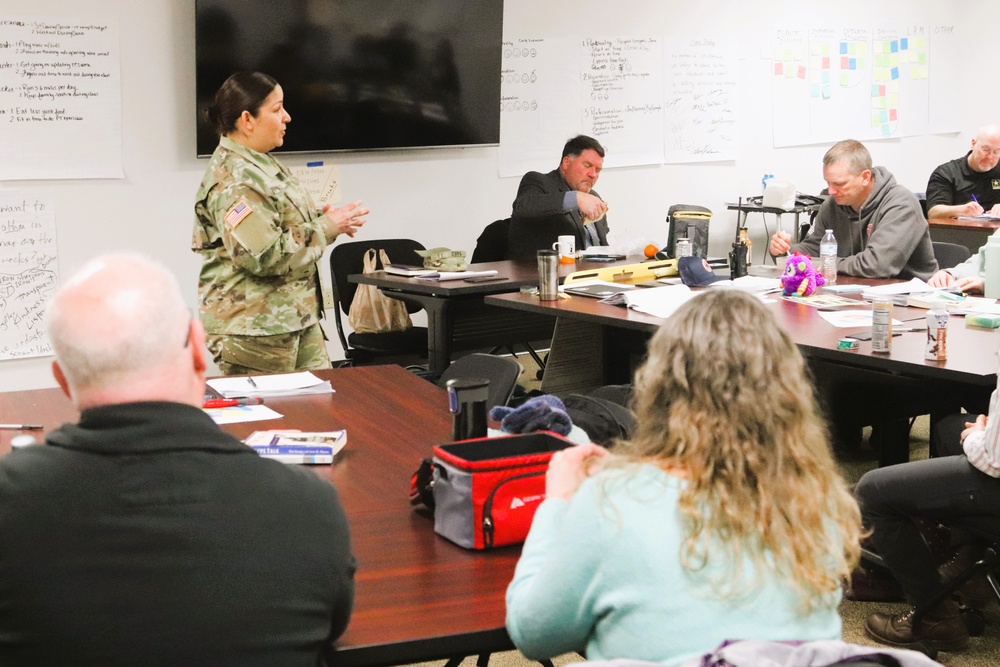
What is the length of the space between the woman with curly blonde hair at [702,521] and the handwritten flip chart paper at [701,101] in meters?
6.08

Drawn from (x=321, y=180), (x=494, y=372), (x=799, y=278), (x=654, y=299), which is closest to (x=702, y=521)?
(x=494, y=372)

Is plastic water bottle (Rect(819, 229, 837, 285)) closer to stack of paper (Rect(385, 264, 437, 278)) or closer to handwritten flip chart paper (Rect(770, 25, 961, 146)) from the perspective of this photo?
stack of paper (Rect(385, 264, 437, 278))

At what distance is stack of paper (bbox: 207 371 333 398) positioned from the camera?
286 centimetres

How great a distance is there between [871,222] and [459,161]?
8.32ft

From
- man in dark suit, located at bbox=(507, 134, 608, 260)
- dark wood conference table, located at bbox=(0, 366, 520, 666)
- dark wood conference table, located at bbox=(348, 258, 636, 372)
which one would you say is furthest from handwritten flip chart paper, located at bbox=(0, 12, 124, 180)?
dark wood conference table, located at bbox=(0, 366, 520, 666)

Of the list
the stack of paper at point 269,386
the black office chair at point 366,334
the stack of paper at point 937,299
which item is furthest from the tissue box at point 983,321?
→ the black office chair at point 366,334

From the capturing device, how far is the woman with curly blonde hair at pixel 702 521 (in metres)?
1.43

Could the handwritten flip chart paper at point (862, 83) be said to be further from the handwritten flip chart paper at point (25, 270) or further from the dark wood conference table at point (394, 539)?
the dark wood conference table at point (394, 539)

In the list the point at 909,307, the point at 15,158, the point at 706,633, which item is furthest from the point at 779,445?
the point at 15,158

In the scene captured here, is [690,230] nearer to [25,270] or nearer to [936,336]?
[936,336]

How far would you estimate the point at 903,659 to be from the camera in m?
1.33

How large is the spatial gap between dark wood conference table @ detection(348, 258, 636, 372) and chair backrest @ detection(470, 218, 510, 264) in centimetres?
71

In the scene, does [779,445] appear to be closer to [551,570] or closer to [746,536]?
[746,536]

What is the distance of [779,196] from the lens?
7539 mm
